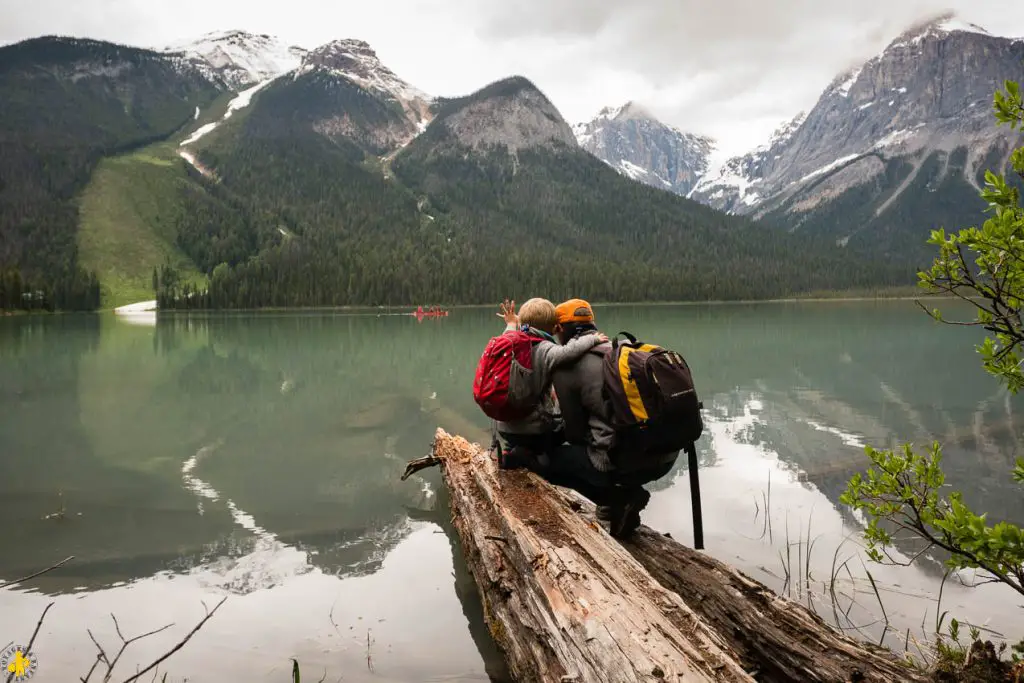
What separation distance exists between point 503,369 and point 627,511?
1.93m

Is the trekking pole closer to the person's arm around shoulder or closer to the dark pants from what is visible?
the dark pants

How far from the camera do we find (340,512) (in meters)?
10.4

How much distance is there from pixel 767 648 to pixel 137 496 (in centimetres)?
1126

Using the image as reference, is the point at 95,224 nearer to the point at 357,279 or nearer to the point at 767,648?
the point at 357,279

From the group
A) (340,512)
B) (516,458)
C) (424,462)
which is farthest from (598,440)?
(340,512)

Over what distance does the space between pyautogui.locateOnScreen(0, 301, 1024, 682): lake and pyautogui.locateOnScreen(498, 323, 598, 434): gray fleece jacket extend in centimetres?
214

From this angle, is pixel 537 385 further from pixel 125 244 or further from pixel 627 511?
pixel 125 244

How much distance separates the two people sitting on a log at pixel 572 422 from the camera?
5.89 metres

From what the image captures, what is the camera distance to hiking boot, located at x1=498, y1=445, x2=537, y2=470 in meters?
7.21

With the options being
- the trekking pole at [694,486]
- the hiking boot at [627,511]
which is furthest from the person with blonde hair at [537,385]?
the trekking pole at [694,486]

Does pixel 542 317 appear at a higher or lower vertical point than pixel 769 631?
higher

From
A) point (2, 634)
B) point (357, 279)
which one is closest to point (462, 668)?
Answer: point (2, 634)

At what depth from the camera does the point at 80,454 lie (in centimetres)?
1461

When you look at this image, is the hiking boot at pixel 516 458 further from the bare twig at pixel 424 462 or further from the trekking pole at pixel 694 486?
the bare twig at pixel 424 462
